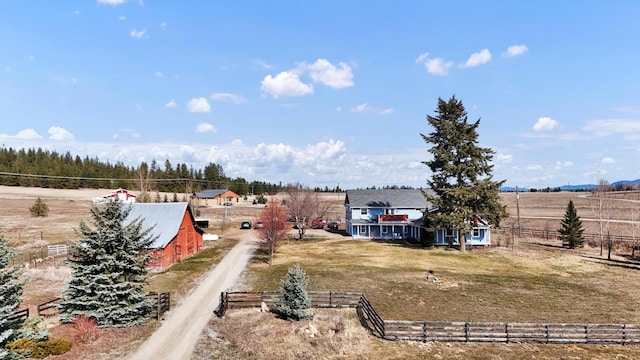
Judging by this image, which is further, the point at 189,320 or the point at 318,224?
the point at 318,224

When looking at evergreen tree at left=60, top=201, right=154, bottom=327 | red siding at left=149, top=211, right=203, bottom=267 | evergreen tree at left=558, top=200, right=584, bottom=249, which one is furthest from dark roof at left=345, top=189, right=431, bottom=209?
evergreen tree at left=60, top=201, right=154, bottom=327

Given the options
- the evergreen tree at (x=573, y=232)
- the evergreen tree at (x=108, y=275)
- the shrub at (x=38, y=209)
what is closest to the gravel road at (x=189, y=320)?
the evergreen tree at (x=108, y=275)

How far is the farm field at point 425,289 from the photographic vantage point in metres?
19.0

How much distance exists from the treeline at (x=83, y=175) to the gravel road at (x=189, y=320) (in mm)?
80741

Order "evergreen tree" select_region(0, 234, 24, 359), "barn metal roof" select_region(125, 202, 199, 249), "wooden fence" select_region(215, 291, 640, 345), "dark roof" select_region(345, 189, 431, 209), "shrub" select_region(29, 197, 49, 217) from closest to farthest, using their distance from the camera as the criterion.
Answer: "evergreen tree" select_region(0, 234, 24, 359) → "wooden fence" select_region(215, 291, 640, 345) → "barn metal roof" select_region(125, 202, 199, 249) → "dark roof" select_region(345, 189, 431, 209) → "shrub" select_region(29, 197, 49, 217)

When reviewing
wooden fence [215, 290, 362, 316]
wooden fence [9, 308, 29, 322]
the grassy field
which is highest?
wooden fence [9, 308, 29, 322]

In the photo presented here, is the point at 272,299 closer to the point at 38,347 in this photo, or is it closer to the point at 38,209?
the point at 38,347

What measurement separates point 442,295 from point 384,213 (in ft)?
117

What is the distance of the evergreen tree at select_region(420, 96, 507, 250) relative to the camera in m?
48.2

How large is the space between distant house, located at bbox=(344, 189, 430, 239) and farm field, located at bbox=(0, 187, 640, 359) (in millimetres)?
6345

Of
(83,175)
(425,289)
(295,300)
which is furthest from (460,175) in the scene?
(83,175)

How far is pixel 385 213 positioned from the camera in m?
64.1

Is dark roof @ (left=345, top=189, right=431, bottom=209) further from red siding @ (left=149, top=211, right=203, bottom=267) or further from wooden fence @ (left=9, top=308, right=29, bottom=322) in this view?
wooden fence @ (left=9, top=308, right=29, bottom=322)

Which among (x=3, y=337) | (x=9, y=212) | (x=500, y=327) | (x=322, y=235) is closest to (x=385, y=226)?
(x=322, y=235)
